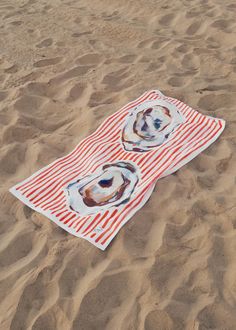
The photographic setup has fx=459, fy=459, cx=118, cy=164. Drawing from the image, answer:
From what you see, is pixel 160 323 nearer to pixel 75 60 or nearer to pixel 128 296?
pixel 128 296

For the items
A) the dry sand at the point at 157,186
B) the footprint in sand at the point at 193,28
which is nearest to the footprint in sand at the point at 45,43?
the dry sand at the point at 157,186

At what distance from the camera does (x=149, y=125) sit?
9.22 feet

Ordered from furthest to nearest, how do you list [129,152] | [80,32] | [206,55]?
[80,32]
[206,55]
[129,152]

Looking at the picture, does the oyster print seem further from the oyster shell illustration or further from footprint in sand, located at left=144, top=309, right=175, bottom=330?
footprint in sand, located at left=144, top=309, right=175, bottom=330

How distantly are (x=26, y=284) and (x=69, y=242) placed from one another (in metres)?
0.27

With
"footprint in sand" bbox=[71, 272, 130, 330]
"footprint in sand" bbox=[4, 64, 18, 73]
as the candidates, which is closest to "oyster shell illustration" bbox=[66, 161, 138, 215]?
"footprint in sand" bbox=[71, 272, 130, 330]

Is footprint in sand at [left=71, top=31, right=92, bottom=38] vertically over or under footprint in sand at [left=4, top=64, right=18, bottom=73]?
under

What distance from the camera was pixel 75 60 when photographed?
11.8 ft

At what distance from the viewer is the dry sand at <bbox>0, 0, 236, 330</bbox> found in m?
1.85

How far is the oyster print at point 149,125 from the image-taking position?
2674 mm

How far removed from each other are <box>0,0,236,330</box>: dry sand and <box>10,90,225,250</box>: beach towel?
60 mm

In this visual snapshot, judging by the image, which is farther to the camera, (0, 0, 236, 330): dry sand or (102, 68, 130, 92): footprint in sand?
(102, 68, 130, 92): footprint in sand

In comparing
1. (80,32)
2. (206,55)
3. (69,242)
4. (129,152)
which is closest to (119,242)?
(69,242)

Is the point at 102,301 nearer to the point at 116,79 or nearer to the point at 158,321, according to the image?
the point at 158,321
